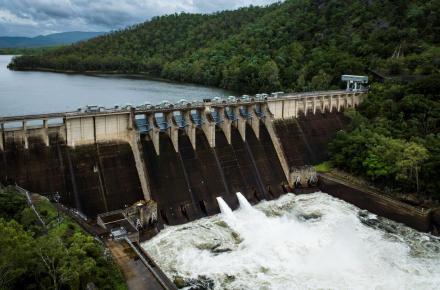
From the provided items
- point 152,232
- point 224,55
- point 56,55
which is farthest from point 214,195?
point 56,55

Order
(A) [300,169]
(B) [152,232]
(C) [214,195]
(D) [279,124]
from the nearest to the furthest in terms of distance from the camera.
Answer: (B) [152,232]
(C) [214,195]
(A) [300,169]
(D) [279,124]

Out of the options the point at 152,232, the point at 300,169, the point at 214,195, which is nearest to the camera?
the point at 152,232

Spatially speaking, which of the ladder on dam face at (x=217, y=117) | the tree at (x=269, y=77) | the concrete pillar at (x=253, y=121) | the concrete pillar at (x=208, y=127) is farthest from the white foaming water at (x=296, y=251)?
the tree at (x=269, y=77)

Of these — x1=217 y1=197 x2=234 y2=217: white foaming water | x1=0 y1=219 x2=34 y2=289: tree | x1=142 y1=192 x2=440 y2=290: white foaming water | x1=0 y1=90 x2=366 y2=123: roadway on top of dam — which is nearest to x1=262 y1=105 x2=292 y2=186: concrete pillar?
x1=0 y1=90 x2=366 y2=123: roadway on top of dam

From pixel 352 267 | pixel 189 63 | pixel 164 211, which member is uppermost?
pixel 189 63

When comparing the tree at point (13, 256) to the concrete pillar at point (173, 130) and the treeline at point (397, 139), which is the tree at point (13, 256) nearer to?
the concrete pillar at point (173, 130)

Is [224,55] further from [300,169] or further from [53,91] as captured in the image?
[300,169]

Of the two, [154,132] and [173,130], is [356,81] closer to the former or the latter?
[173,130]

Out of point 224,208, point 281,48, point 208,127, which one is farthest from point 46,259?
point 281,48
